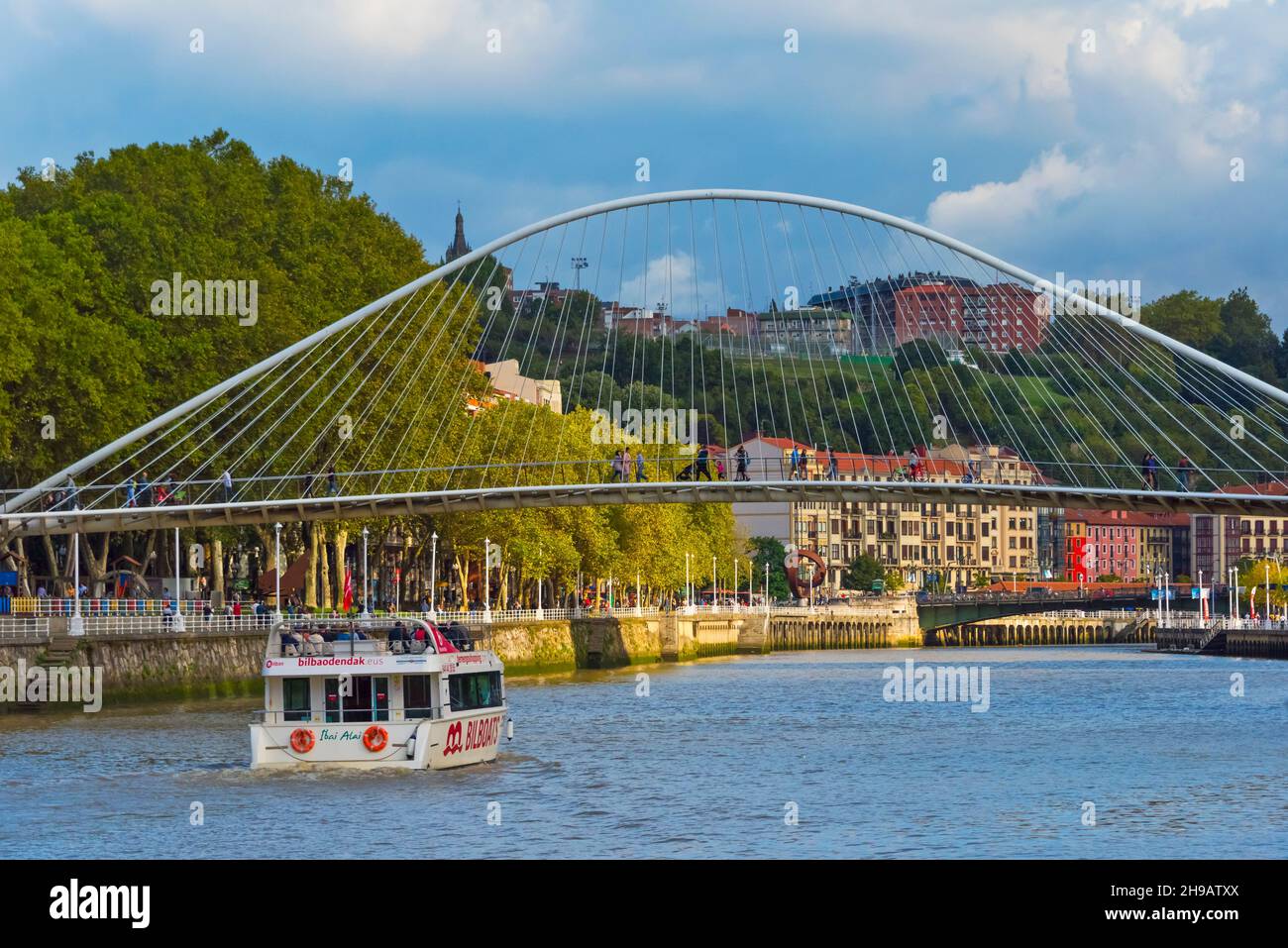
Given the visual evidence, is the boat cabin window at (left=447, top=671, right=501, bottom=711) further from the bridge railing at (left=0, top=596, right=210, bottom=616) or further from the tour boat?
the bridge railing at (left=0, top=596, right=210, bottom=616)

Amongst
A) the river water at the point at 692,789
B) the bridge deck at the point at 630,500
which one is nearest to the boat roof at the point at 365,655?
the river water at the point at 692,789

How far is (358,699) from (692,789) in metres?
7.16

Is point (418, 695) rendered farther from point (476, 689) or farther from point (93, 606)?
point (93, 606)

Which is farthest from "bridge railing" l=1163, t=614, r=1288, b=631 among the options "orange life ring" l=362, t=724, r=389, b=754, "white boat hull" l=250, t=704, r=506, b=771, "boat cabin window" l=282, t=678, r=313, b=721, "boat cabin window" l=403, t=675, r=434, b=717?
"boat cabin window" l=282, t=678, r=313, b=721

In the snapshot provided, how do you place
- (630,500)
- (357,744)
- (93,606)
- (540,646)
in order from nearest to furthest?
(357,744), (630,500), (93,606), (540,646)

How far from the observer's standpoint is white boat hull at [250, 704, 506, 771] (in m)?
45.9

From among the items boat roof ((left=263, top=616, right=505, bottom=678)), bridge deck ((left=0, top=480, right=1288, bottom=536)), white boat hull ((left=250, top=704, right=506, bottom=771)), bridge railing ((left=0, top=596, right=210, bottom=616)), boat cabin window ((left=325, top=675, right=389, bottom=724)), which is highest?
bridge deck ((left=0, top=480, right=1288, bottom=536))

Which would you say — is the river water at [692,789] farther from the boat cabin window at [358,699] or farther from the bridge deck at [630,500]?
the bridge deck at [630,500]

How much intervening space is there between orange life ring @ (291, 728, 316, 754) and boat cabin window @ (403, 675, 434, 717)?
82.0 inches

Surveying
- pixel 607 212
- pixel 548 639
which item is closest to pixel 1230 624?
pixel 548 639

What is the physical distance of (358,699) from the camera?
46625 mm
